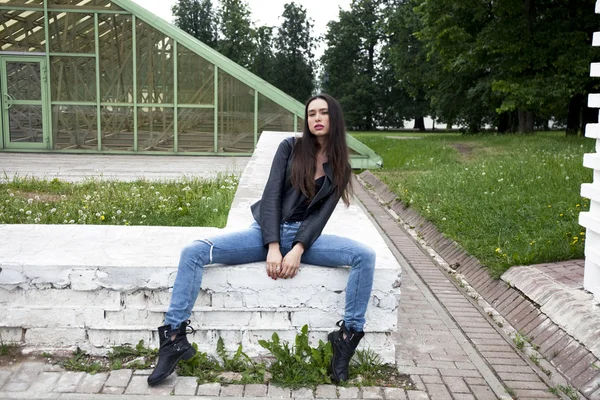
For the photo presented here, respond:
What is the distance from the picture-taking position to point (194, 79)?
17484 millimetres

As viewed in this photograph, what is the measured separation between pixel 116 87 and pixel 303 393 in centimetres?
1499

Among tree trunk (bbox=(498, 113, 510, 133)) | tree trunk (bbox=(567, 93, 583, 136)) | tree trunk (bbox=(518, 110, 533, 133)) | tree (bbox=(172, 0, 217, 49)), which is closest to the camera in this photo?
tree trunk (bbox=(567, 93, 583, 136))

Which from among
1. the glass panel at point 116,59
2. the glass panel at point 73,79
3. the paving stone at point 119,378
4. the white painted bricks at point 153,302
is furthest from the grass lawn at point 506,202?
the glass panel at point 73,79

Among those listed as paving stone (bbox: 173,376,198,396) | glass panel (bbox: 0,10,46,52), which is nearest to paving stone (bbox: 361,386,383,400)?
paving stone (bbox: 173,376,198,396)

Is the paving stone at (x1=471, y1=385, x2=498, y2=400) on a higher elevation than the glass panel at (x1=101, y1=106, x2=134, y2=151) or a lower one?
lower

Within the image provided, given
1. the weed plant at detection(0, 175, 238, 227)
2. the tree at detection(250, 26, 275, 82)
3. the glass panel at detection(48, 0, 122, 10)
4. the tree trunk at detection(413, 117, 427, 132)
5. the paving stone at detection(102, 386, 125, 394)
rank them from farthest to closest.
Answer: the tree at detection(250, 26, 275, 82) < the tree trunk at detection(413, 117, 427, 132) < the glass panel at detection(48, 0, 122, 10) < the weed plant at detection(0, 175, 238, 227) < the paving stone at detection(102, 386, 125, 394)

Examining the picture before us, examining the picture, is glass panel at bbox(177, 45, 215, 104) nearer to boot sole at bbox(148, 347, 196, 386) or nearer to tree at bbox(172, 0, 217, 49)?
boot sole at bbox(148, 347, 196, 386)

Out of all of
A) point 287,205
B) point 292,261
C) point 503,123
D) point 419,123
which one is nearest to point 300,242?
point 292,261

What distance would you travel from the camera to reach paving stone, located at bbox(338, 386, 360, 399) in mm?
3927

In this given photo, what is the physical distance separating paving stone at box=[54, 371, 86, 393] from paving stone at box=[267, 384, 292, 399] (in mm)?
1118

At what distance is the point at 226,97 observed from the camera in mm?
17578

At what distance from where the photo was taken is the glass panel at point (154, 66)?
681 inches

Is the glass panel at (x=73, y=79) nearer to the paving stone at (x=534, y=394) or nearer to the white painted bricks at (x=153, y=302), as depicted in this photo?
the white painted bricks at (x=153, y=302)

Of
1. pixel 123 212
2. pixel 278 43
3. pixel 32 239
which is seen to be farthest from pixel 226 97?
pixel 278 43
